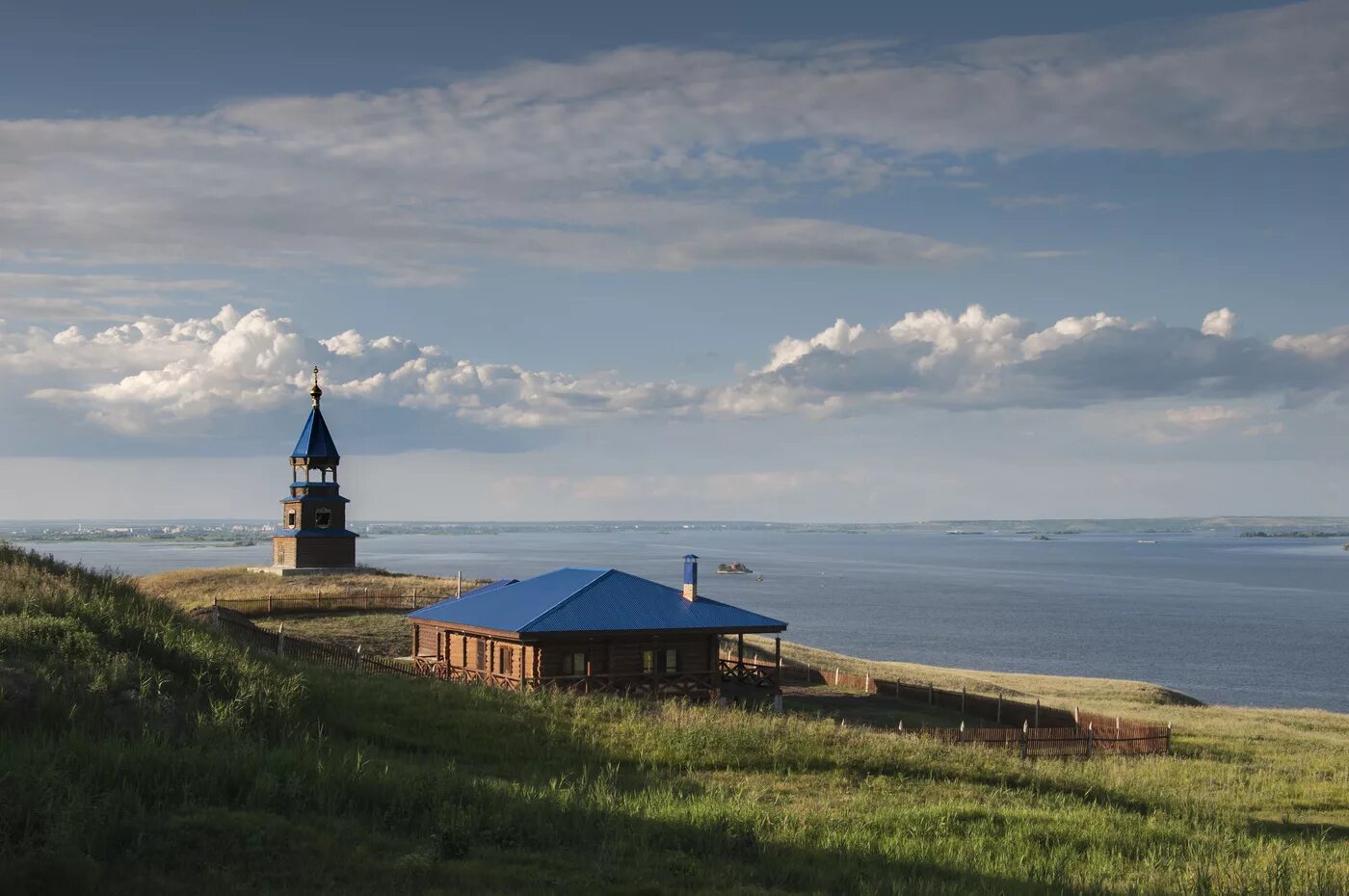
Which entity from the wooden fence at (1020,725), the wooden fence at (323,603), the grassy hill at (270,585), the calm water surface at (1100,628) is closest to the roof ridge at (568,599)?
the wooden fence at (1020,725)

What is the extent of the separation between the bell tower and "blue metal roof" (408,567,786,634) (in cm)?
3060

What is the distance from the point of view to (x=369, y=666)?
34.6 metres

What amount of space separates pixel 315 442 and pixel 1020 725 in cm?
4721

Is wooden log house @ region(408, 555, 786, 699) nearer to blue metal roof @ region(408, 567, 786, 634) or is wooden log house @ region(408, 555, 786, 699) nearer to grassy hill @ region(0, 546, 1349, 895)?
blue metal roof @ region(408, 567, 786, 634)

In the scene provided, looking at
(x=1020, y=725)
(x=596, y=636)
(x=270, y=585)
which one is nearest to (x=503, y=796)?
(x=596, y=636)

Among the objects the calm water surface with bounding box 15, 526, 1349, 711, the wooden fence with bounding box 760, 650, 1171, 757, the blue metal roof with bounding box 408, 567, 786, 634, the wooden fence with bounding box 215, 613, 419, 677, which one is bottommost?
the calm water surface with bounding box 15, 526, 1349, 711

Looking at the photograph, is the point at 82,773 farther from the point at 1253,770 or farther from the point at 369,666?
the point at 1253,770

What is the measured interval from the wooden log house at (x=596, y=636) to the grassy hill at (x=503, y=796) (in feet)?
23.4

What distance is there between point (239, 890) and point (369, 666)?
77.5 feet

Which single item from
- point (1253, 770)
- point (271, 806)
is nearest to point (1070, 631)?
point (1253, 770)

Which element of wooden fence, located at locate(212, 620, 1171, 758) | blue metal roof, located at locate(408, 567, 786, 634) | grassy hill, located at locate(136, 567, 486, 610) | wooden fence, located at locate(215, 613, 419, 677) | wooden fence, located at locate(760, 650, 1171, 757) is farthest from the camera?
grassy hill, located at locate(136, 567, 486, 610)

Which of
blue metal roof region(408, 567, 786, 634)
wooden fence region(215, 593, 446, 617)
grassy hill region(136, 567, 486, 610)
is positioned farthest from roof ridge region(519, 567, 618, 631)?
grassy hill region(136, 567, 486, 610)

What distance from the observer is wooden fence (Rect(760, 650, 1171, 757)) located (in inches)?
1124

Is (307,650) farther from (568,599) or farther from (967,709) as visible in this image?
(967,709)
